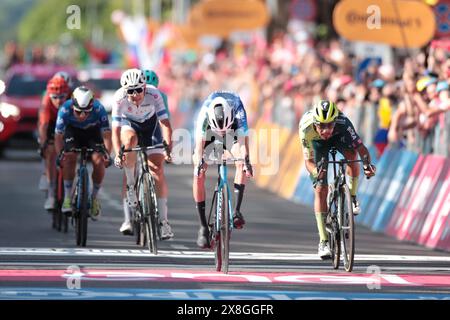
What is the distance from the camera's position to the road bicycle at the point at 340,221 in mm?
14258

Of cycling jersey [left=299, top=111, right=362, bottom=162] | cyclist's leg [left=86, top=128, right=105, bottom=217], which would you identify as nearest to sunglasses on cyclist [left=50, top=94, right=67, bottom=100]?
cyclist's leg [left=86, top=128, right=105, bottom=217]

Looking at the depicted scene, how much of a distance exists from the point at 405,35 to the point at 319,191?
28.8 feet

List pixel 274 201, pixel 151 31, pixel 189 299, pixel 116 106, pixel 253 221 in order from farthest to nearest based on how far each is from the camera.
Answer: pixel 151 31, pixel 274 201, pixel 253 221, pixel 116 106, pixel 189 299

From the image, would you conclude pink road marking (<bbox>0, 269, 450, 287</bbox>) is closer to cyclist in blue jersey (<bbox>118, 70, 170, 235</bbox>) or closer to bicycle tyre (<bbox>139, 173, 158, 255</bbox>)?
bicycle tyre (<bbox>139, 173, 158, 255</bbox>)

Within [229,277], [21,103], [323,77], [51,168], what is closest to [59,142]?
[51,168]

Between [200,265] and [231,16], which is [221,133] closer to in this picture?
[200,265]

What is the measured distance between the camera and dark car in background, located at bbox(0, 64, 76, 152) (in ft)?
111

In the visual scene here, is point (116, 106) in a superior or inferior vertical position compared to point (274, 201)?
superior

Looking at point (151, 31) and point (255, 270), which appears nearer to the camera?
point (255, 270)

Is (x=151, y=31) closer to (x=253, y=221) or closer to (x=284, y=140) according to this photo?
(x=284, y=140)

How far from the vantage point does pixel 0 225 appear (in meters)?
19.3

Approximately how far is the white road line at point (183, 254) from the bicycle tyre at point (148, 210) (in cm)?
10

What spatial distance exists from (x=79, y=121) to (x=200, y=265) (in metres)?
2.86

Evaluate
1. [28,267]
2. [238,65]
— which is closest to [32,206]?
[28,267]
